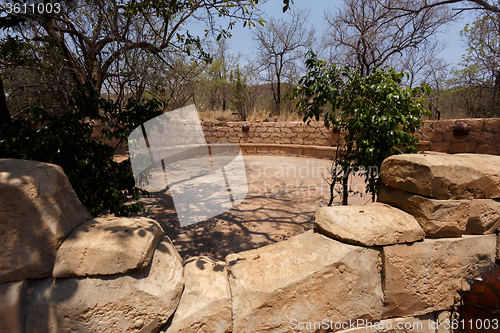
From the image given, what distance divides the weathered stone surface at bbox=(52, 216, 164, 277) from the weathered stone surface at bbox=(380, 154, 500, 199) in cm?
170

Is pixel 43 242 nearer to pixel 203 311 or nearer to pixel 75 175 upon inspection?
pixel 75 175

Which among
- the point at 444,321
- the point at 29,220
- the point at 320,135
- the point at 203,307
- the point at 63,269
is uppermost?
the point at 320,135

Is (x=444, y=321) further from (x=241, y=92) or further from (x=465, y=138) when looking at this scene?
(x=241, y=92)

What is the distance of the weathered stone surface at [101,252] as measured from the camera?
1.22 m

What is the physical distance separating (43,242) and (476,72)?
46.1 feet

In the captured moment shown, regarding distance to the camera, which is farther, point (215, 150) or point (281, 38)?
point (281, 38)

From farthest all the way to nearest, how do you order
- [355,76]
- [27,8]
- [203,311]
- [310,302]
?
[27,8], [355,76], [310,302], [203,311]

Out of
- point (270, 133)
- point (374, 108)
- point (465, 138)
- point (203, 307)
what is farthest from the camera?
point (270, 133)

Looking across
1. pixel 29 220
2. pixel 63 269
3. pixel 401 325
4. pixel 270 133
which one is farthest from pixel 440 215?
pixel 270 133

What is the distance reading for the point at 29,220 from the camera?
118 cm

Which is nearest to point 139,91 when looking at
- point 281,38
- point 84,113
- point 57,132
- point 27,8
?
point 27,8

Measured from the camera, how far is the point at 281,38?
12.7 m

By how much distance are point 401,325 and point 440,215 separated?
2.59ft

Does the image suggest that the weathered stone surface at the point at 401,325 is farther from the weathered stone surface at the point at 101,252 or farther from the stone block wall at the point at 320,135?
the stone block wall at the point at 320,135
